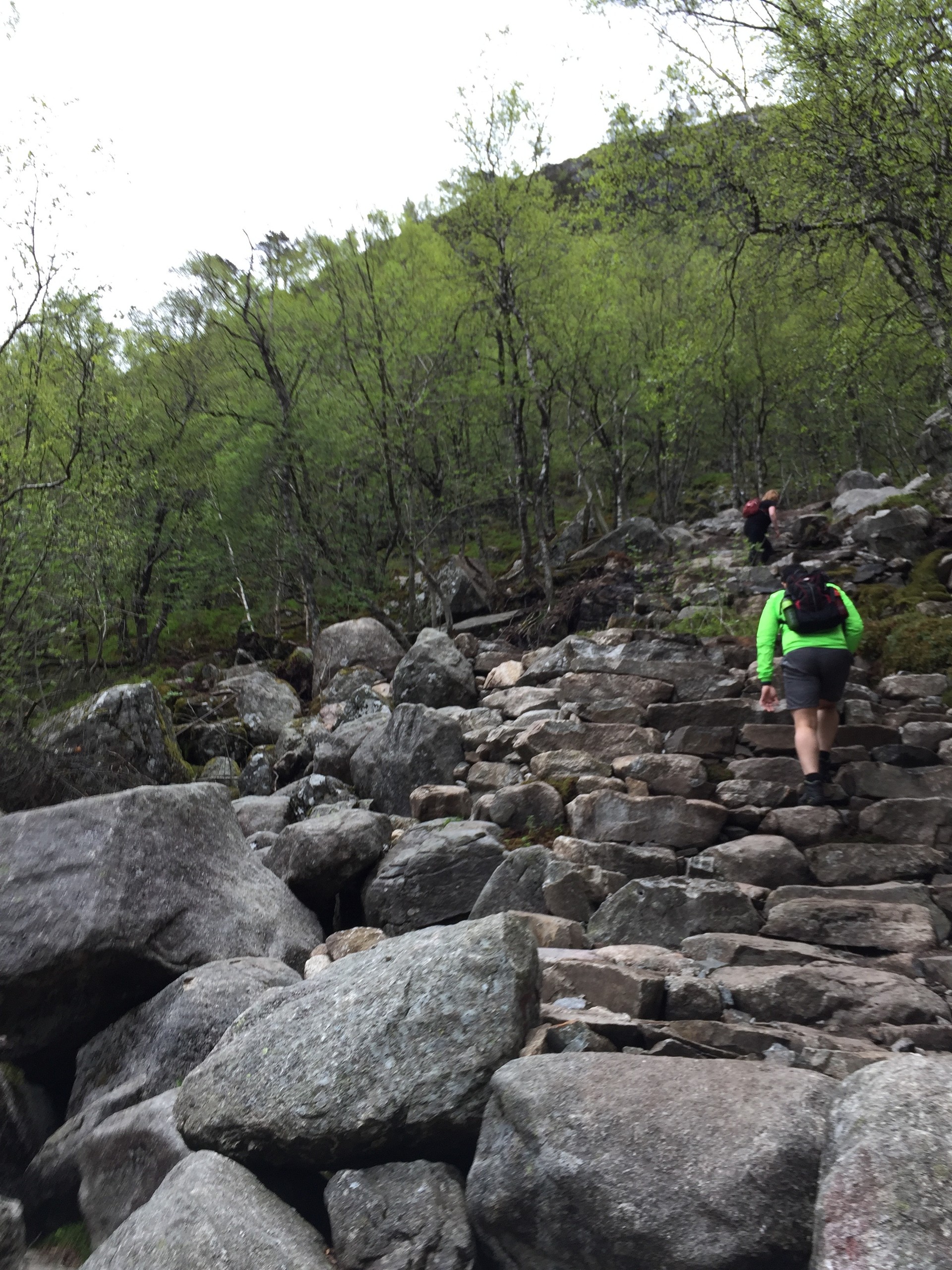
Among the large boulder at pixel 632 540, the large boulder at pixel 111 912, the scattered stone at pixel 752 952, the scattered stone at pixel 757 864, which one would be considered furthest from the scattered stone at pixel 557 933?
the large boulder at pixel 632 540

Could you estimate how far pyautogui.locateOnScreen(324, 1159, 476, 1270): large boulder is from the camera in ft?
11.8

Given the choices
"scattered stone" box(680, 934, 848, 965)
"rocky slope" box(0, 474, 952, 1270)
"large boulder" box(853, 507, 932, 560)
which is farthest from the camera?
"large boulder" box(853, 507, 932, 560)

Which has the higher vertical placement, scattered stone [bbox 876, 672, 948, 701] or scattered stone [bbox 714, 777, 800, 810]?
scattered stone [bbox 714, 777, 800, 810]

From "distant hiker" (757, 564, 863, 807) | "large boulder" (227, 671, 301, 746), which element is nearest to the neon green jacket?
"distant hiker" (757, 564, 863, 807)

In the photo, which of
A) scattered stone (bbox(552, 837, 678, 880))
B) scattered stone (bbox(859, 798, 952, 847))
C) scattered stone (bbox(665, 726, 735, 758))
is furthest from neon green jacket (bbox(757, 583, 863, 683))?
scattered stone (bbox(552, 837, 678, 880))

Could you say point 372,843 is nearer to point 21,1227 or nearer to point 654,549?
point 21,1227

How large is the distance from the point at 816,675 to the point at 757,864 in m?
1.80

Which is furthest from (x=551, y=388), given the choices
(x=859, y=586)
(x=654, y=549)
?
(x=859, y=586)

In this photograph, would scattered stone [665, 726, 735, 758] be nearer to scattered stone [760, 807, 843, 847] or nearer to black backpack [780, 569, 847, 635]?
scattered stone [760, 807, 843, 847]

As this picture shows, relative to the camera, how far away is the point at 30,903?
6016 millimetres

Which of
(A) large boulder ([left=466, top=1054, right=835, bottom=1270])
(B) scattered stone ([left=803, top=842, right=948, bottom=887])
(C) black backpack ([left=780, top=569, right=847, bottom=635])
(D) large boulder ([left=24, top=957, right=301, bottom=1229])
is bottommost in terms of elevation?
(B) scattered stone ([left=803, top=842, right=948, bottom=887])

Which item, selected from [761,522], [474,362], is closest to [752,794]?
[761,522]

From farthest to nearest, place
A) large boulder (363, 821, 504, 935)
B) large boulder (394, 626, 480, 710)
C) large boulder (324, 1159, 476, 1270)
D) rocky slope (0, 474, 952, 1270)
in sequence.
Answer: large boulder (394, 626, 480, 710) → large boulder (363, 821, 504, 935) → large boulder (324, 1159, 476, 1270) → rocky slope (0, 474, 952, 1270)

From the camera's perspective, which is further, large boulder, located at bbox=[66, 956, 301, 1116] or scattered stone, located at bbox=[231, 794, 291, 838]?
scattered stone, located at bbox=[231, 794, 291, 838]
